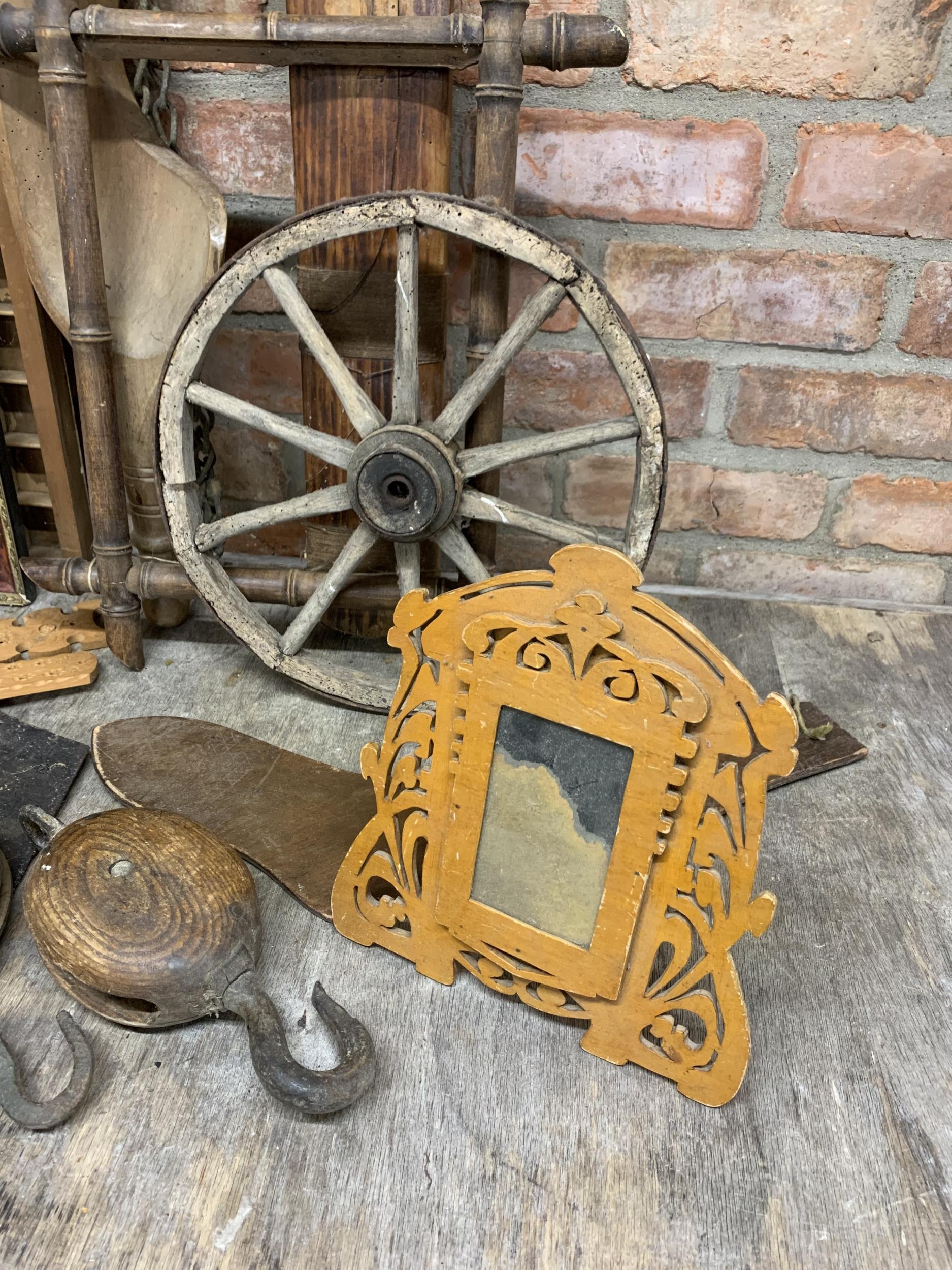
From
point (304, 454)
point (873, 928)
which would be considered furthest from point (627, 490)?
point (873, 928)

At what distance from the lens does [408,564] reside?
49.9 inches

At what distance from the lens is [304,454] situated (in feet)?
5.27

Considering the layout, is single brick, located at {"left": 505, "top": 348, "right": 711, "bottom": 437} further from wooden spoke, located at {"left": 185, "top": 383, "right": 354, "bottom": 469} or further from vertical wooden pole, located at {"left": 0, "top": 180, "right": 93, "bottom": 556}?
vertical wooden pole, located at {"left": 0, "top": 180, "right": 93, "bottom": 556}

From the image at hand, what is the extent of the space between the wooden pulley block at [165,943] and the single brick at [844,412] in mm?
1114

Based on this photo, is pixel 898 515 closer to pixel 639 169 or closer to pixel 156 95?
pixel 639 169

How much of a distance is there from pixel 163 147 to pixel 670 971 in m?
1.31

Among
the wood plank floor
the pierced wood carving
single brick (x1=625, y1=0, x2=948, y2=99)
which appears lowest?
the wood plank floor

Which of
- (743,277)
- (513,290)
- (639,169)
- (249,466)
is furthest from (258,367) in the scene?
(743,277)

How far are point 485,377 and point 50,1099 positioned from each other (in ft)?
2.88

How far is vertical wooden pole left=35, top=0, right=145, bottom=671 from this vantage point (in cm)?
113

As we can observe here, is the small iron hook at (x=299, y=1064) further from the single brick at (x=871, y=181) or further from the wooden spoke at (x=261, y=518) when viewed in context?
the single brick at (x=871, y=181)

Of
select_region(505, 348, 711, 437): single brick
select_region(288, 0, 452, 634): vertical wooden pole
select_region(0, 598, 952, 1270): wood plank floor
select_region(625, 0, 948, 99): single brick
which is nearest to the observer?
select_region(0, 598, 952, 1270): wood plank floor

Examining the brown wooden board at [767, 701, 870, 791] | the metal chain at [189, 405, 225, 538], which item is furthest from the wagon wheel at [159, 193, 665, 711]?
the brown wooden board at [767, 701, 870, 791]

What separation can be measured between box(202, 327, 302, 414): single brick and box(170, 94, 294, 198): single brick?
0.70 ft
